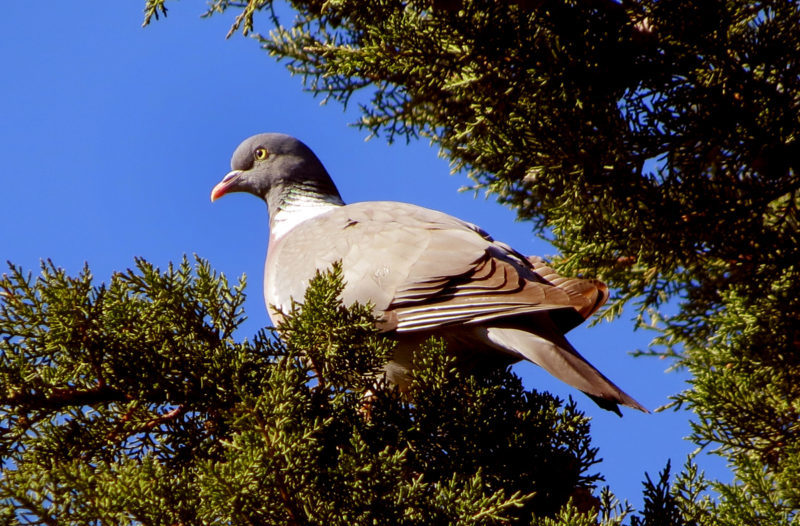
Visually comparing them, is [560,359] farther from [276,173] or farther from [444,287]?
[276,173]

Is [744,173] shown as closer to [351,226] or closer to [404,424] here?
[351,226]

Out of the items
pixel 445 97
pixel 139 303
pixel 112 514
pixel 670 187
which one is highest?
pixel 445 97

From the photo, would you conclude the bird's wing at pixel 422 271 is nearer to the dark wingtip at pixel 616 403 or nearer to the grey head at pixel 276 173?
the dark wingtip at pixel 616 403

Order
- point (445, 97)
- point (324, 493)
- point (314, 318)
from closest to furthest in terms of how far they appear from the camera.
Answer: point (324, 493)
point (314, 318)
point (445, 97)

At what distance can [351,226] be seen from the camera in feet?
12.5

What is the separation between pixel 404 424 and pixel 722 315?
2.05m

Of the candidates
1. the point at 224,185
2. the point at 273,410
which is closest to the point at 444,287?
the point at 273,410

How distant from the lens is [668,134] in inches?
134

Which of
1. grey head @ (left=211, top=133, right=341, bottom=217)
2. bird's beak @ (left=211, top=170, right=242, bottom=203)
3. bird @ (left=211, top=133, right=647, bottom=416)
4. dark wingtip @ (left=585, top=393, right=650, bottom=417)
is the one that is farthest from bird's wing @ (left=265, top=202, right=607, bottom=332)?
bird's beak @ (left=211, top=170, right=242, bottom=203)

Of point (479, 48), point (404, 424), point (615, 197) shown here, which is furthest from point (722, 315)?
point (404, 424)

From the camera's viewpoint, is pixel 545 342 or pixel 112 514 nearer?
pixel 112 514

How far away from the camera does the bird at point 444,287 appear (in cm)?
296

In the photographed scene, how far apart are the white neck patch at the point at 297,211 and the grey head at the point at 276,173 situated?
0.02 meters

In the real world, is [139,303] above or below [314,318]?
above
